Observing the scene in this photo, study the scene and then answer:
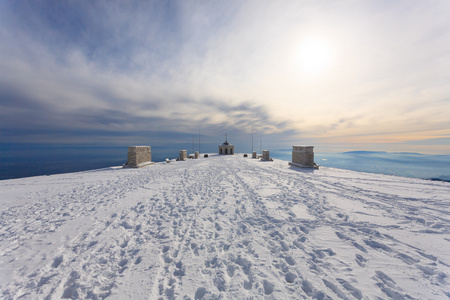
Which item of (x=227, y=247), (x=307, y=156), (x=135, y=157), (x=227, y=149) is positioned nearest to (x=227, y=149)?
(x=227, y=149)

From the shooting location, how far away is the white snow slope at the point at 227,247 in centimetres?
283

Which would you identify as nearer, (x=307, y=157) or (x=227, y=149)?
(x=307, y=157)

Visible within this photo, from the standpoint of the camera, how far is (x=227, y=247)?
3.96 metres

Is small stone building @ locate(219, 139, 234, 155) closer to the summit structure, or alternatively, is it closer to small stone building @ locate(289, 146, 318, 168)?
the summit structure

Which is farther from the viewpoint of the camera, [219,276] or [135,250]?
[135,250]

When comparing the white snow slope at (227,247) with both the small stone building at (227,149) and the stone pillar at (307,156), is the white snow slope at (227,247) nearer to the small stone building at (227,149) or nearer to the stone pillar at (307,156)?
the stone pillar at (307,156)

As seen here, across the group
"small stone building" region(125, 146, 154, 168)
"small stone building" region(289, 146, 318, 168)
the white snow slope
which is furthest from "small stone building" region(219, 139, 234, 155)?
the white snow slope

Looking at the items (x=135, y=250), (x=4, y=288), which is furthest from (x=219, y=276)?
(x=4, y=288)

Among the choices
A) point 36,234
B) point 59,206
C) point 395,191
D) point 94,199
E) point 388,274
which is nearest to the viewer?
point 388,274

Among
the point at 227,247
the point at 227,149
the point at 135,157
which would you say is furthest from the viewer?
the point at 227,149

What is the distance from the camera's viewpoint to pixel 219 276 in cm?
309

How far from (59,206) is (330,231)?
10.6 meters

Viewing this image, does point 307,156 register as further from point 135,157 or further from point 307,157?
point 135,157

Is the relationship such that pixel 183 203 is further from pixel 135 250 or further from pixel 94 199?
pixel 94 199
